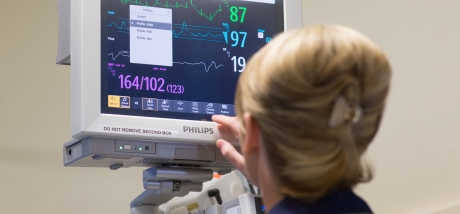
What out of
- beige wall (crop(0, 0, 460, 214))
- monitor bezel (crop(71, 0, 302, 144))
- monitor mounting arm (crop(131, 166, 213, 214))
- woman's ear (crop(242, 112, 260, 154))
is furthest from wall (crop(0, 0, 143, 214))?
woman's ear (crop(242, 112, 260, 154))

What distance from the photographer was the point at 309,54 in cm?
125

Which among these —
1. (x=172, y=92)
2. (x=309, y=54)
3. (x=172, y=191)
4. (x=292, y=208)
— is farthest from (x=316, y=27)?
(x=172, y=191)

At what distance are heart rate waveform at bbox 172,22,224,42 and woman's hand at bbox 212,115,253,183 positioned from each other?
0.21 metres

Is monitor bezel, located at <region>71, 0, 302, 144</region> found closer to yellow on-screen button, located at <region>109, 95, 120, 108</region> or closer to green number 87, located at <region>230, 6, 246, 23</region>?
yellow on-screen button, located at <region>109, 95, 120, 108</region>

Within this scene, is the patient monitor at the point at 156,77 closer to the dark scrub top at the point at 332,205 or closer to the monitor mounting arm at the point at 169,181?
the monitor mounting arm at the point at 169,181

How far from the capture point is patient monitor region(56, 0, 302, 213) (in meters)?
2.01

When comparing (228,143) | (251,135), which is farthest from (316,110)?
(228,143)

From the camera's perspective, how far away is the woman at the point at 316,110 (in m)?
1.25

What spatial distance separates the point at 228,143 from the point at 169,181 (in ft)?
0.74

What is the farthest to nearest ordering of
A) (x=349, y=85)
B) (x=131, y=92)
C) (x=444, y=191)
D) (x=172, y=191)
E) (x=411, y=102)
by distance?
(x=411, y=102) < (x=444, y=191) < (x=172, y=191) < (x=131, y=92) < (x=349, y=85)

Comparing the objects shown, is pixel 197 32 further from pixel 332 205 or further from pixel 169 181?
pixel 332 205

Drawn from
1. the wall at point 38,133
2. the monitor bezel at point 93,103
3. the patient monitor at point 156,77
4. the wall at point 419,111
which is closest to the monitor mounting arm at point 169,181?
the patient monitor at point 156,77

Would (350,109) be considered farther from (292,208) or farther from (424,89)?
(424,89)

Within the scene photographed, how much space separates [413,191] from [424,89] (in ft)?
1.35
